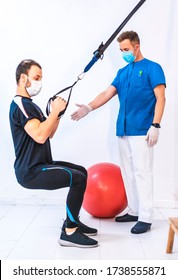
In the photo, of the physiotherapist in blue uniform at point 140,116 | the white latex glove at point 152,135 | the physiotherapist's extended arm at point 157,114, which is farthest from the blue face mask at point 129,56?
the white latex glove at point 152,135

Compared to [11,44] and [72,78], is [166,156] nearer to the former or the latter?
[72,78]

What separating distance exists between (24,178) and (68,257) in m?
0.56

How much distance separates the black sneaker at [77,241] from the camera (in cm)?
219

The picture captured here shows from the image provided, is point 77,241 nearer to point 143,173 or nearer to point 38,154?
point 38,154

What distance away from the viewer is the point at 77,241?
2.20 metres

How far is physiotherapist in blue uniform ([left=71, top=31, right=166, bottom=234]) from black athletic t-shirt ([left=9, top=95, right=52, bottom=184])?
30.3 inches

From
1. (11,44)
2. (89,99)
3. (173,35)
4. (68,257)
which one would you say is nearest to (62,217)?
(68,257)

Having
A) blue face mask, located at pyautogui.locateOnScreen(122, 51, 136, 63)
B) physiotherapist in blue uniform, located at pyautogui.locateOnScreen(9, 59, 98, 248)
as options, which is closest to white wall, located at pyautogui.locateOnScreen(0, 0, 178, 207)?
blue face mask, located at pyautogui.locateOnScreen(122, 51, 136, 63)

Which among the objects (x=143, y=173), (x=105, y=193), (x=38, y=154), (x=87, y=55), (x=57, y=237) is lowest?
(x=57, y=237)

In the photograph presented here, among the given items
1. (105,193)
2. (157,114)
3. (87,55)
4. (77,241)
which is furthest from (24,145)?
(87,55)

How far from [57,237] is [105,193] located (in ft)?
1.76

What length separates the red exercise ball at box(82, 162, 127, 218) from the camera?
8.92ft

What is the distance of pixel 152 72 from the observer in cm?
253

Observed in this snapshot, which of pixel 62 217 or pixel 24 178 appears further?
pixel 62 217
